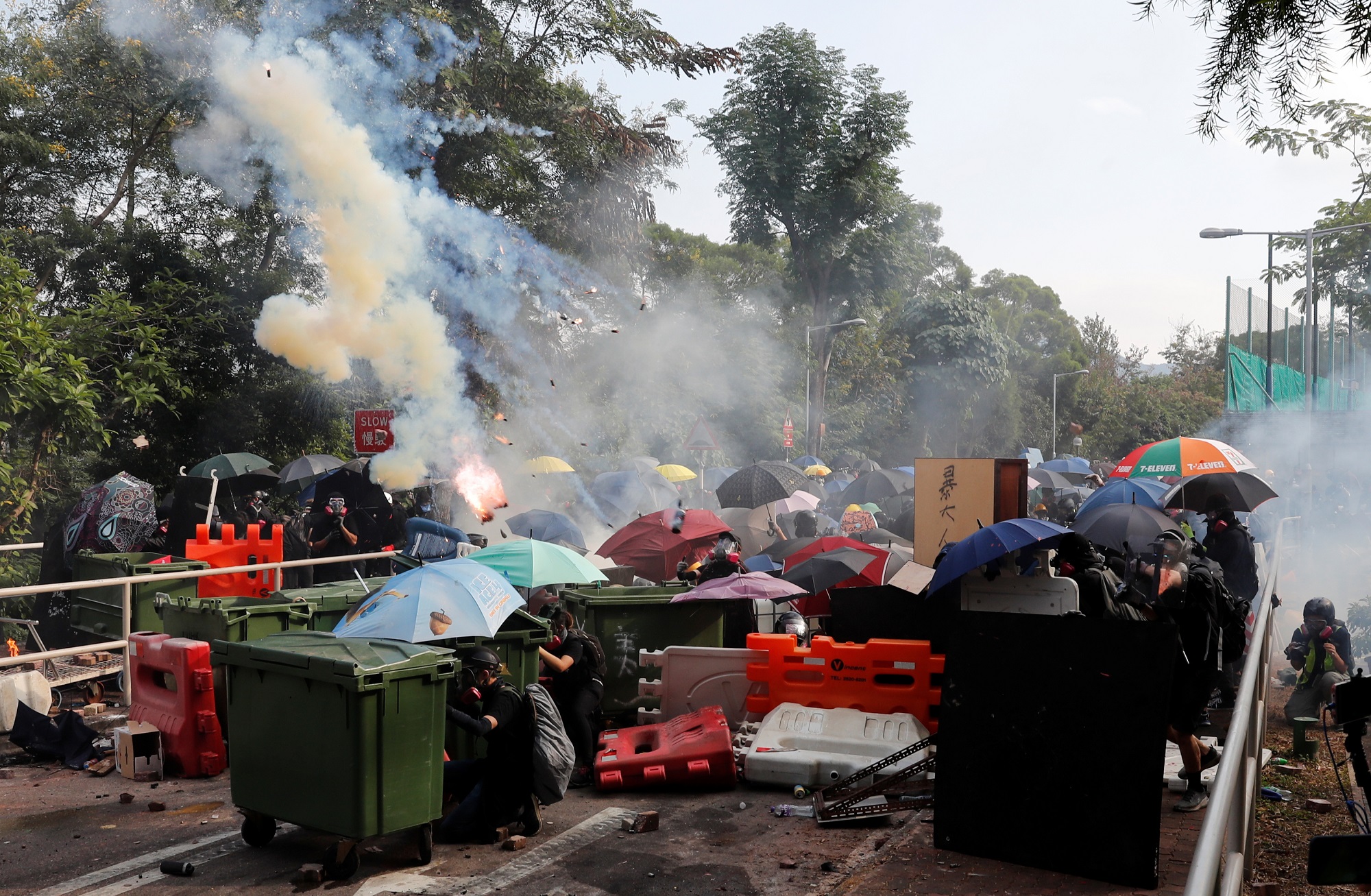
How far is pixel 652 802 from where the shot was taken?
6.98 m

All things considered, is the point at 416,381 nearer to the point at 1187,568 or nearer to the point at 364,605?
the point at 364,605

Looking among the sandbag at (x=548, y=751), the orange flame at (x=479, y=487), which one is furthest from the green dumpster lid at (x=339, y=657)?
the orange flame at (x=479, y=487)

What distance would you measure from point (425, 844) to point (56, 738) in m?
4.03

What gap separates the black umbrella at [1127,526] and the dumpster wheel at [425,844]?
23.8ft

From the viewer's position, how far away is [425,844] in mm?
5844

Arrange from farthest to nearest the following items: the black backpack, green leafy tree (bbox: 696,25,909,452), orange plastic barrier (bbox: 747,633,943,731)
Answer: green leafy tree (bbox: 696,25,909,452) < orange plastic barrier (bbox: 747,633,943,731) < the black backpack

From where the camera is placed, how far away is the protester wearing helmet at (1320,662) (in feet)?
28.7

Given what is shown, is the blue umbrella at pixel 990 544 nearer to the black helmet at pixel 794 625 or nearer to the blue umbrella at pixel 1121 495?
the black helmet at pixel 794 625

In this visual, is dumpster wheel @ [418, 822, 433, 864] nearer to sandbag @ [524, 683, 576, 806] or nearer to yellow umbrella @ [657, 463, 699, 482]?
sandbag @ [524, 683, 576, 806]

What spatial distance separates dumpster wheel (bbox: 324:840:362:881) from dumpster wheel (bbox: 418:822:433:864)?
1.24ft

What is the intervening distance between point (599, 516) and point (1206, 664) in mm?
14765

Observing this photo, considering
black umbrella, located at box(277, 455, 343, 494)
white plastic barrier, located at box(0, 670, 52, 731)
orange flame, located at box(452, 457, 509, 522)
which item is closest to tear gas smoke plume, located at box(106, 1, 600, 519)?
orange flame, located at box(452, 457, 509, 522)

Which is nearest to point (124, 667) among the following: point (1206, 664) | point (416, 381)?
point (1206, 664)

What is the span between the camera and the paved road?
552 centimetres
